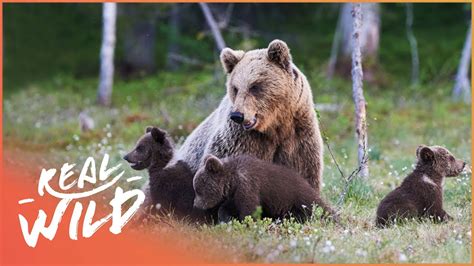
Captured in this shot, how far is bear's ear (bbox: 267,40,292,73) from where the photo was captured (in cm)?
766

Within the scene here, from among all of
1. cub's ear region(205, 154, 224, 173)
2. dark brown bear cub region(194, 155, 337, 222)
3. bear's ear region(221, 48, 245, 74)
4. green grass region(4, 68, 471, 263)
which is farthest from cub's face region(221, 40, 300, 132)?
green grass region(4, 68, 471, 263)

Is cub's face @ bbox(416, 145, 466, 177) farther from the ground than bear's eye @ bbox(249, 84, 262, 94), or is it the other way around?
bear's eye @ bbox(249, 84, 262, 94)

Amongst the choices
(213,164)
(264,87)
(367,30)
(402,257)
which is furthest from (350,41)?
(402,257)

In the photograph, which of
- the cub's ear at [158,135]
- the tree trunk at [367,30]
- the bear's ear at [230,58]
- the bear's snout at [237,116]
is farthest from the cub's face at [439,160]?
the tree trunk at [367,30]

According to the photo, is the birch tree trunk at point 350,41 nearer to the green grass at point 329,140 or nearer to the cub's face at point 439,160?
the green grass at point 329,140

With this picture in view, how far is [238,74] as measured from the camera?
7.83 metres

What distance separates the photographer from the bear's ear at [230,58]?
26.3ft

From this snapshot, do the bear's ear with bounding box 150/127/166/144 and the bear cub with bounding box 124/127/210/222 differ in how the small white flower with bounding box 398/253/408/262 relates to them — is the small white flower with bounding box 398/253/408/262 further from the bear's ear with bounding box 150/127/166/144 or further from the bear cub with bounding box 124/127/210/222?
the bear's ear with bounding box 150/127/166/144

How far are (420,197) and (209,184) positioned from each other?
82.0 inches

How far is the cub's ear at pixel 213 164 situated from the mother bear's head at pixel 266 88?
1.67 ft

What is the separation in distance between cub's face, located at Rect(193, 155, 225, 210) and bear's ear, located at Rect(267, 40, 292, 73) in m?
1.21

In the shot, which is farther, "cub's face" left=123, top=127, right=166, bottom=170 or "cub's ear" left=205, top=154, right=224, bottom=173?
"cub's face" left=123, top=127, right=166, bottom=170

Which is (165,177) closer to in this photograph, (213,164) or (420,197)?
(213,164)

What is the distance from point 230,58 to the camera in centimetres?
803
